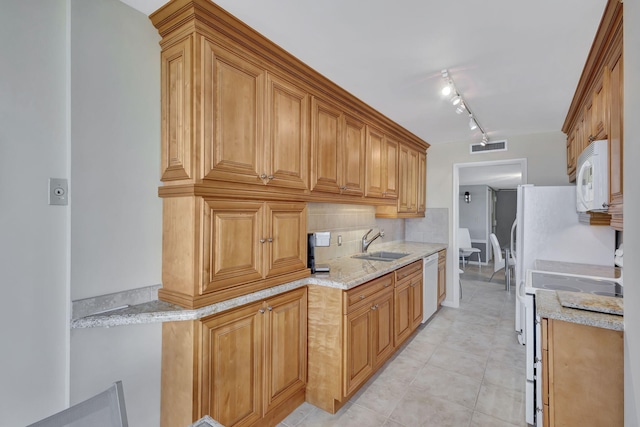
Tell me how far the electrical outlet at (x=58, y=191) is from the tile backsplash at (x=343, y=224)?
1762 mm

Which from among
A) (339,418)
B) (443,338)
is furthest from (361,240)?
(339,418)

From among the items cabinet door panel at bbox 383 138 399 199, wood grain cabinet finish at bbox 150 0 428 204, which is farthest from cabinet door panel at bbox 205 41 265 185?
cabinet door panel at bbox 383 138 399 199

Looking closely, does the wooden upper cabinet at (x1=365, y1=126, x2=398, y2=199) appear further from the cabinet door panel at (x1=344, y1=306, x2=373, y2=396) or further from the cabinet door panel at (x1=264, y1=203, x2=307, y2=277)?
the cabinet door panel at (x1=344, y1=306, x2=373, y2=396)

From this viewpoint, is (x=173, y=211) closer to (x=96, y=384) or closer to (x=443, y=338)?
(x=96, y=384)

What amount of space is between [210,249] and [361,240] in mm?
2297

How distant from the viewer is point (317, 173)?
2273 millimetres

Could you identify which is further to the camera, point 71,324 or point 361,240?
point 361,240

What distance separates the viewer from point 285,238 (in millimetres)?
2006

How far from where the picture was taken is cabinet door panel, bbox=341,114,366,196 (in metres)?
2.65

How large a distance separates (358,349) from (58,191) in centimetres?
205

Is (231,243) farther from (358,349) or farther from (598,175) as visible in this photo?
(598,175)

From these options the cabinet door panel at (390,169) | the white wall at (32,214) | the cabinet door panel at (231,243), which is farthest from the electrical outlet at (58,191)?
the cabinet door panel at (390,169)

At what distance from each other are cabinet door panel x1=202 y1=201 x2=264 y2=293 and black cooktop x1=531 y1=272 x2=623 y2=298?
2049 millimetres

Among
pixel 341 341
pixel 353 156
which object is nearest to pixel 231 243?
pixel 341 341
